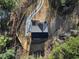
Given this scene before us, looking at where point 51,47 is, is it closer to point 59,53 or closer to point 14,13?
point 59,53

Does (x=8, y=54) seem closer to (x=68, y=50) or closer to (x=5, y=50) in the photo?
(x=5, y=50)

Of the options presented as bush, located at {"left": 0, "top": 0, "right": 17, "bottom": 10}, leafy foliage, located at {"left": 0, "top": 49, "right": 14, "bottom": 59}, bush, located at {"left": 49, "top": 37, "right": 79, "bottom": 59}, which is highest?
bush, located at {"left": 0, "top": 0, "right": 17, "bottom": 10}

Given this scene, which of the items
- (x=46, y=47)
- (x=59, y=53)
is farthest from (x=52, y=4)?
(x=59, y=53)

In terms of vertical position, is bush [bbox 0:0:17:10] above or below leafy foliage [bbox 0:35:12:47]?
above

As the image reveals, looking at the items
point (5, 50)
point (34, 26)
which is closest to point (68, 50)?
point (34, 26)

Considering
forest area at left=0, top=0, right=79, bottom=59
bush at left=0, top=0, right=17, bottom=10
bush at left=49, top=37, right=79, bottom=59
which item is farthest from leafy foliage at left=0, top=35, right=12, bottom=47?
bush at left=49, top=37, right=79, bottom=59

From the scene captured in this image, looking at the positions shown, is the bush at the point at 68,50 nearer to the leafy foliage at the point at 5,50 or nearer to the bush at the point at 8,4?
the leafy foliage at the point at 5,50

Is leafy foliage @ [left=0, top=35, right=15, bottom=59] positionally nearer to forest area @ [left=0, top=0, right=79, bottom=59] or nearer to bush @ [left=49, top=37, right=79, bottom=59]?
forest area @ [left=0, top=0, right=79, bottom=59]
